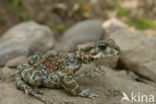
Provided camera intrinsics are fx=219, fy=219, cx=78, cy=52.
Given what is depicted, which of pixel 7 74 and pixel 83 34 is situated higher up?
pixel 83 34

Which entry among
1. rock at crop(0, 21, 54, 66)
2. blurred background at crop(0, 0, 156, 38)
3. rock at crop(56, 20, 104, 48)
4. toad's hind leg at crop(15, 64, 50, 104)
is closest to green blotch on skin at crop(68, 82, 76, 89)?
toad's hind leg at crop(15, 64, 50, 104)

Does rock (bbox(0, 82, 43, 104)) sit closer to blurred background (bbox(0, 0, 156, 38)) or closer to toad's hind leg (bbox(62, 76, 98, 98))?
toad's hind leg (bbox(62, 76, 98, 98))

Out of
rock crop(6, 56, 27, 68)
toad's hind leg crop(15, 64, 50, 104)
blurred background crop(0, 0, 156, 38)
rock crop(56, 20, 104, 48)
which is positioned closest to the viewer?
toad's hind leg crop(15, 64, 50, 104)

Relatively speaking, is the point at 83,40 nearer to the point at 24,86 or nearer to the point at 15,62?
the point at 15,62

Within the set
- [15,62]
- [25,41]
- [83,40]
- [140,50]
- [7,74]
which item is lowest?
[7,74]

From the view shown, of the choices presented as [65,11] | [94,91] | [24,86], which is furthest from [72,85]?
[65,11]

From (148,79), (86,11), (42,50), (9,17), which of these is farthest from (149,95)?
(9,17)
